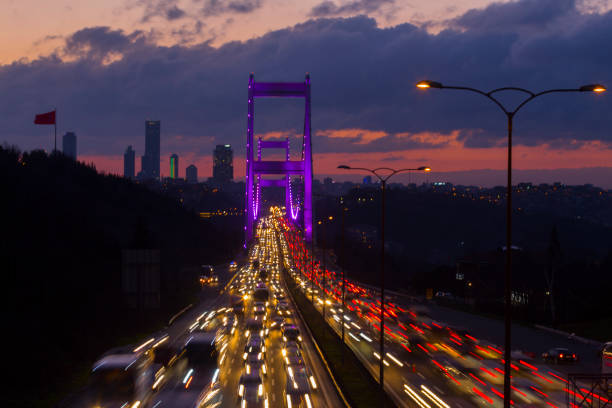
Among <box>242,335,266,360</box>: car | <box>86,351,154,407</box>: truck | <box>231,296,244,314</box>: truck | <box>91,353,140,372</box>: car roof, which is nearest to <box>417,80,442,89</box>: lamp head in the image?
<box>86,351,154,407</box>: truck

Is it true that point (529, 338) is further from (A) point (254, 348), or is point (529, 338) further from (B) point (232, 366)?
(B) point (232, 366)

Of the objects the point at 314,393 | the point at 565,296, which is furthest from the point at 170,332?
the point at 565,296

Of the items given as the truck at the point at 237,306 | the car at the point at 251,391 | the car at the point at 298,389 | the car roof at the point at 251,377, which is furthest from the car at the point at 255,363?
the truck at the point at 237,306

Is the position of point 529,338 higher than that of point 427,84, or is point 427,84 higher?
point 427,84

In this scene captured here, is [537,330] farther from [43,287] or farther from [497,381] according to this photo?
[43,287]

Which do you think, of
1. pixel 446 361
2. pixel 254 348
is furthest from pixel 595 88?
pixel 254 348

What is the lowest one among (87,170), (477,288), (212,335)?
(477,288)

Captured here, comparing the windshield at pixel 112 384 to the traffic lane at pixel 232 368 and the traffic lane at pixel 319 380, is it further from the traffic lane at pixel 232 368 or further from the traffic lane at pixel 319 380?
the traffic lane at pixel 319 380
